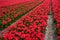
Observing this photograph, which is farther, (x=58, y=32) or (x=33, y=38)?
(x=58, y=32)

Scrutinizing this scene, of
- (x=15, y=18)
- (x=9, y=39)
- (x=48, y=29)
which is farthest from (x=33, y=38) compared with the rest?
(x=15, y=18)

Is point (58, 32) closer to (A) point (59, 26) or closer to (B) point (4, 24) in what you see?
(A) point (59, 26)

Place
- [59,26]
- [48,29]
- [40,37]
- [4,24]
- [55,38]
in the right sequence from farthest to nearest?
[4,24], [48,29], [59,26], [55,38], [40,37]

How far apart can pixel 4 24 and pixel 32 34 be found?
5.55 meters

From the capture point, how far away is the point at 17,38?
1045cm

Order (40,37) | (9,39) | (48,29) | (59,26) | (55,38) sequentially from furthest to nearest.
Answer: (48,29) < (59,26) < (55,38) < (40,37) < (9,39)

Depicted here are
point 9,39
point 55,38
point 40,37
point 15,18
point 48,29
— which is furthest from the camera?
point 15,18

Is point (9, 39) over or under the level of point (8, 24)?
over

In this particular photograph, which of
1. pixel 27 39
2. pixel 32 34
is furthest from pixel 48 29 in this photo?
pixel 27 39

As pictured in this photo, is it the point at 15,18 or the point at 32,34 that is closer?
the point at 32,34

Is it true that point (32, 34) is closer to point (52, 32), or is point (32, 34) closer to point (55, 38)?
point (55, 38)

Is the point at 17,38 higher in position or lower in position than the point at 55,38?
higher

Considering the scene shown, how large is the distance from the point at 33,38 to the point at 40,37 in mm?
625

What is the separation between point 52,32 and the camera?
13.9 m
